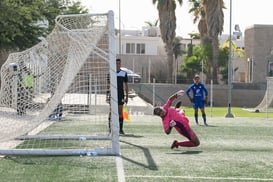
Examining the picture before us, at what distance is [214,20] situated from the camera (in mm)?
49844

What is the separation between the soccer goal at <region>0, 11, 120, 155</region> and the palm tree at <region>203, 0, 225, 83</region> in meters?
36.3

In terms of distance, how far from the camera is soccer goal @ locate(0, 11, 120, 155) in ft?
35.3

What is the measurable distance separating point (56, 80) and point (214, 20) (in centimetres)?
3865

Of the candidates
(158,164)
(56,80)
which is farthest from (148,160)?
(56,80)

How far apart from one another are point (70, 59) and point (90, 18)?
96 centimetres

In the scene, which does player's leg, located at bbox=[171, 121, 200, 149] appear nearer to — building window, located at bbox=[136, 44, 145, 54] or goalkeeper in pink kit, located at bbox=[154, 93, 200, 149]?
goalkeeper in pink kit, located at bbox=[154, 93, 200, 149]

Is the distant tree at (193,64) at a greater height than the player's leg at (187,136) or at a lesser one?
greater

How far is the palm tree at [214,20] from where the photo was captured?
49750 millimetres

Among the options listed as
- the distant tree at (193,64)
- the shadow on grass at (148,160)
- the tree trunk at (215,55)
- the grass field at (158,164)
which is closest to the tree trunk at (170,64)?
the tree trunk at (215,55)

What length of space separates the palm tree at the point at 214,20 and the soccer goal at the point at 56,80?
36.3 meters

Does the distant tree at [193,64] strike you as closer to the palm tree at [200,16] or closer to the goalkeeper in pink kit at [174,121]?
the palm tree at [200,16]

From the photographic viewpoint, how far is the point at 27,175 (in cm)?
854

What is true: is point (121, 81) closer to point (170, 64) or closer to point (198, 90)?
point (198, 90)

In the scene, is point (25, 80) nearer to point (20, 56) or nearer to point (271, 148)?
point (20, 56)
